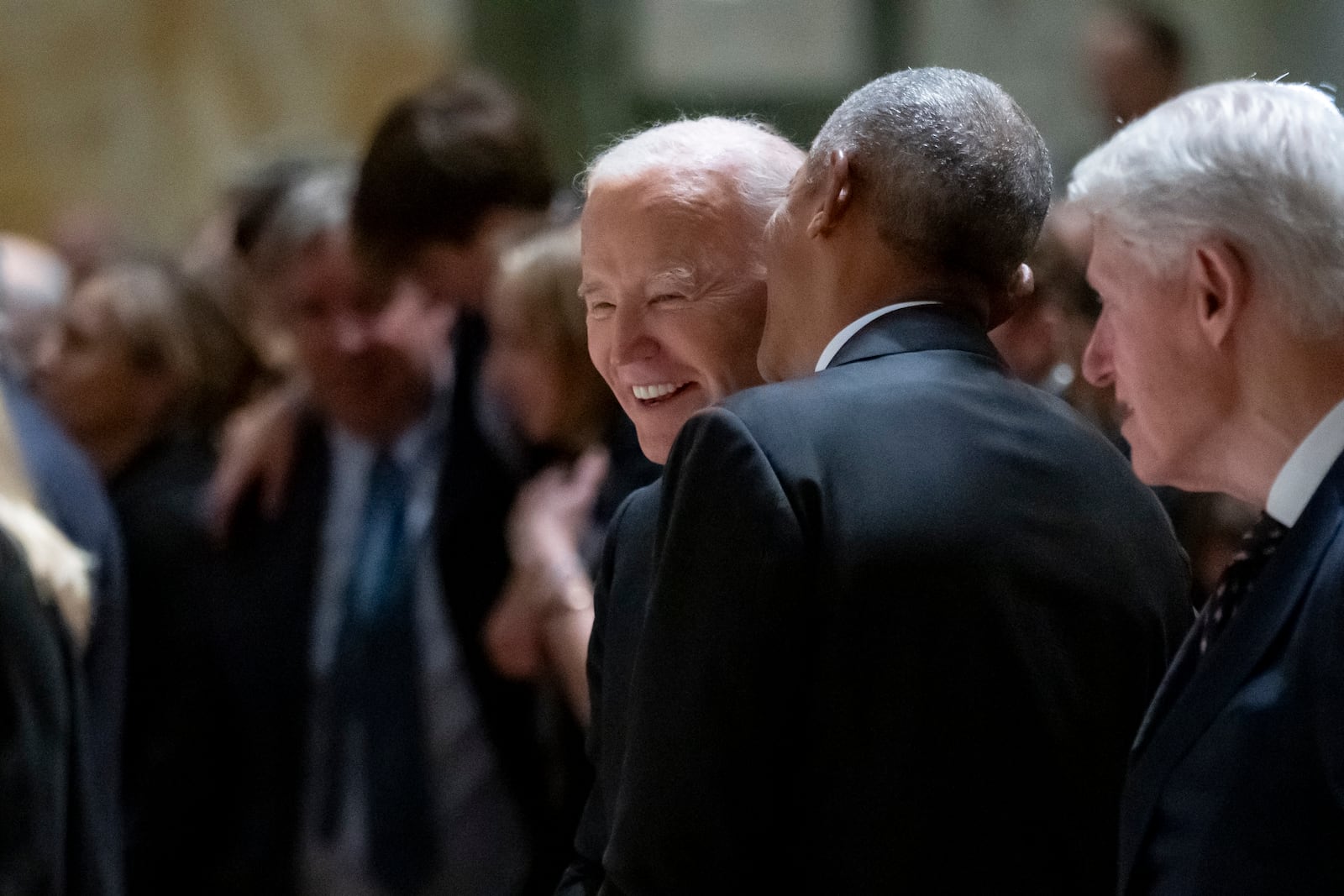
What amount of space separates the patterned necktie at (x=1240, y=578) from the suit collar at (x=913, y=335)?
12.5 inches

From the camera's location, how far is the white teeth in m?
1.97

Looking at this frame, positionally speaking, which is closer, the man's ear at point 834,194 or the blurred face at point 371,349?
the man's ear at point 834,194

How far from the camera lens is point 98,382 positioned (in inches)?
175

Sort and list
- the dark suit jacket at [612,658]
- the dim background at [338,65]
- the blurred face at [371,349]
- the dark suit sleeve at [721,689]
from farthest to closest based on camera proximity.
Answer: the dim background at [338,65], the blurred face at [371,349], the dark suit jacket at [612,658], the dark suit sleeve at [721,689]

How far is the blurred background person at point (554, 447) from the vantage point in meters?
3.04

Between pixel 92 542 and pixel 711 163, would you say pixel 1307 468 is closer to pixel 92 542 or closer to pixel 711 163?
pixel 711 163

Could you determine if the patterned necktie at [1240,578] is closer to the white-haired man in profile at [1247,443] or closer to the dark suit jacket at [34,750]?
the white-haired man in profile at [1247,443]

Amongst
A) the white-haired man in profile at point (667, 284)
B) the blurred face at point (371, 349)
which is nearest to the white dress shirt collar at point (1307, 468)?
the white-haired man in profile at point (667, 284)

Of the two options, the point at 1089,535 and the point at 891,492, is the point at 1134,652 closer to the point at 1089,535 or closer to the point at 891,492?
the point at 1089,535

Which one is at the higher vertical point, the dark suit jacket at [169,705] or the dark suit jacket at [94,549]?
the dark suit jacket at [94,549]

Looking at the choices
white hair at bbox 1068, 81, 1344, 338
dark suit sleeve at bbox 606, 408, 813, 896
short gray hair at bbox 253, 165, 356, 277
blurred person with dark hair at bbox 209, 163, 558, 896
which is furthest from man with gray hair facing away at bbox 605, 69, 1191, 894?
short gray hair at bbox 253, 165, 356, 277

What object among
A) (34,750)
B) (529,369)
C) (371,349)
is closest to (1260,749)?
(529,369)

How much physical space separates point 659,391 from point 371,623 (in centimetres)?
177

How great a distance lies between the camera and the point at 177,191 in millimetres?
7793
